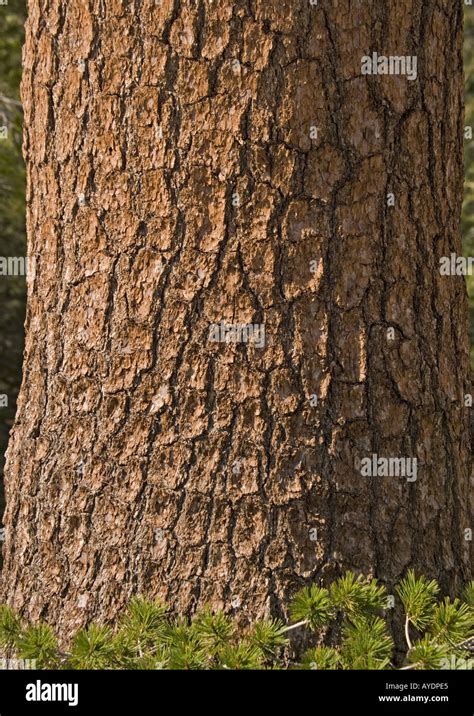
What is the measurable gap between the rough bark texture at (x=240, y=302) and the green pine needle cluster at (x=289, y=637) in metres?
0.09

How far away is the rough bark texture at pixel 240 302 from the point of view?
8.71 feet

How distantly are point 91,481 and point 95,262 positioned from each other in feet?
2.03

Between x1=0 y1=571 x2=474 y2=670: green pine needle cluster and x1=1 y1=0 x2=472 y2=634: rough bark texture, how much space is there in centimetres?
9

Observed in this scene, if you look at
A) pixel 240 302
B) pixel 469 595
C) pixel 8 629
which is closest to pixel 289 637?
pixel 469 595

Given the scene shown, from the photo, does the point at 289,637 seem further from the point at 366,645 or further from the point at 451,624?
the point at 451,624

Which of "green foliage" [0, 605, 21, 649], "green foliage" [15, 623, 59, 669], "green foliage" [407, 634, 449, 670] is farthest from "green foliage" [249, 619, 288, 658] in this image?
"green foliage" [0, 605, 21, 649]

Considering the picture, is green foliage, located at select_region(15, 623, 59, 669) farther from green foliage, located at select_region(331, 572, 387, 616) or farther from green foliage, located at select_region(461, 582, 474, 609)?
green foliage, located at select_region(461, 582, 474, 609)

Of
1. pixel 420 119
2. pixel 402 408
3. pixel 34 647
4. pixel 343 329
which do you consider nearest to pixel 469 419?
pixel 402 408

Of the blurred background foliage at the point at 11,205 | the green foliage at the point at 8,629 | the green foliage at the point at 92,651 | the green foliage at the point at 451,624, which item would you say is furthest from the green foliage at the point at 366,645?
the blurred background foliage at the point at 11,205

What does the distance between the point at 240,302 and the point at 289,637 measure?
911 millimetres

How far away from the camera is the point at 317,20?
265cm

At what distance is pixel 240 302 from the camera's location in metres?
2.66

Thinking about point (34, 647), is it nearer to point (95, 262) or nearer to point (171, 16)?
point (95, 262)

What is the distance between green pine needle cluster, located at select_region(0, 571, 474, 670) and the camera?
2.47 meters
